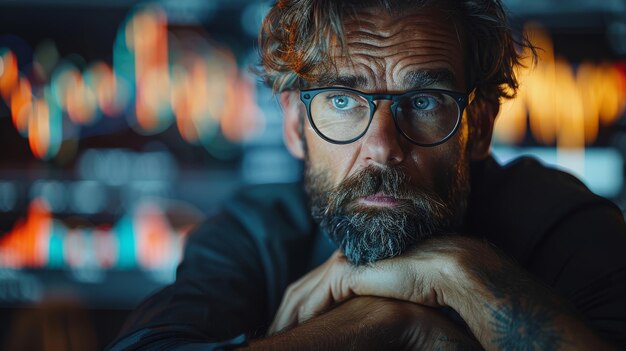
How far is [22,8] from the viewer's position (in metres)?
2.26

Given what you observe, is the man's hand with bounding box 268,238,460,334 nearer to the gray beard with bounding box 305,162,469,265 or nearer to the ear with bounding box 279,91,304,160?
the gray beard with bounding box 305,162,469,265

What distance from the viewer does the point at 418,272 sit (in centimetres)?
103

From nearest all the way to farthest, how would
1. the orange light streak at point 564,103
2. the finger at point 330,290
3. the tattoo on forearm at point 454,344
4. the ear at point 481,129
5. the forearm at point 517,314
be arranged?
the forearm at point 517,314 < the tattoo on forearm at point 454,344 < the finger at point 330,290 < the ear at point 481,129 < the orange light streak at point 564,103

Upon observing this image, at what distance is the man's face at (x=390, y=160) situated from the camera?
1073 millimetres

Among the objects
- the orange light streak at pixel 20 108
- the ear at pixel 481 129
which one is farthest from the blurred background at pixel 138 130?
the ear at pixel 481 129

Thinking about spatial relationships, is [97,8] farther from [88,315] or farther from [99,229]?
[88,315]

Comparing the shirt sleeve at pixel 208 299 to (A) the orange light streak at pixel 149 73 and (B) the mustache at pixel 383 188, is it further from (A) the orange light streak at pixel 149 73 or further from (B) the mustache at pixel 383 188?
(A) the orange light streak at pixel 149 73

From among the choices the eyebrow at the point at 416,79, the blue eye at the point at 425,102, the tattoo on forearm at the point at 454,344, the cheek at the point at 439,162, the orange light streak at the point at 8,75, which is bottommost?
the tattoo on forearm at the point at 454,344

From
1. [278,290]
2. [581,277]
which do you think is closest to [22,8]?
[278,290]

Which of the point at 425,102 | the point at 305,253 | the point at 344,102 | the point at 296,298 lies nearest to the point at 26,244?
the point at 305,253

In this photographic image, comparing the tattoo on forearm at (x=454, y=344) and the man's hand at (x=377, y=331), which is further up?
the man's hand at (x=377, y=331)

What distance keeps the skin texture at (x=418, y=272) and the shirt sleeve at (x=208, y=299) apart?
0.31 feet

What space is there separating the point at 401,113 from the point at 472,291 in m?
0.33

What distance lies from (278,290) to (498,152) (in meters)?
1.22
